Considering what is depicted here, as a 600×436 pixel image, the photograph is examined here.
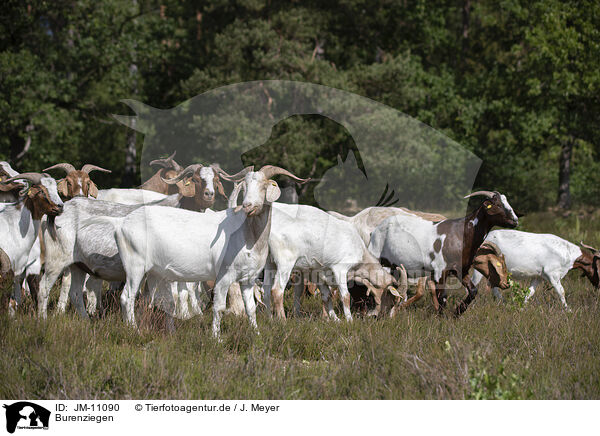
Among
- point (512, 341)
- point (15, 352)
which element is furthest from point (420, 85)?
point (15, 352)

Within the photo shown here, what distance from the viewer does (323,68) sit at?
20562 mm

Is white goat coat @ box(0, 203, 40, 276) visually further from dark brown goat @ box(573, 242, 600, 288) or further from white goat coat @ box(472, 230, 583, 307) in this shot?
dark brown goat @ box(573, 242, 600, 288)

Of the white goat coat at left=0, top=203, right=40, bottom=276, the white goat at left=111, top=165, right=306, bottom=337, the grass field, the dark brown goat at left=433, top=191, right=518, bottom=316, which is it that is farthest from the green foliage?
the white goat coat at left=0, top=203, right=40, bottom=276

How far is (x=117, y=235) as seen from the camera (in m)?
7.34

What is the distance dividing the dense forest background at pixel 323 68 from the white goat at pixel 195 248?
11.2 m

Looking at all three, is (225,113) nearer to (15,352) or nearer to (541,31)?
(541,31)

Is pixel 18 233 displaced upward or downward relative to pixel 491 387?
downward

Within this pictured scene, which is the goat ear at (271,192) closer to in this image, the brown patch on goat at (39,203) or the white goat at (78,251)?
the white goat at (78,251)

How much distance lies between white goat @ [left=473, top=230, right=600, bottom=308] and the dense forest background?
29.5 feet

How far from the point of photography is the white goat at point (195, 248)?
7266mm
